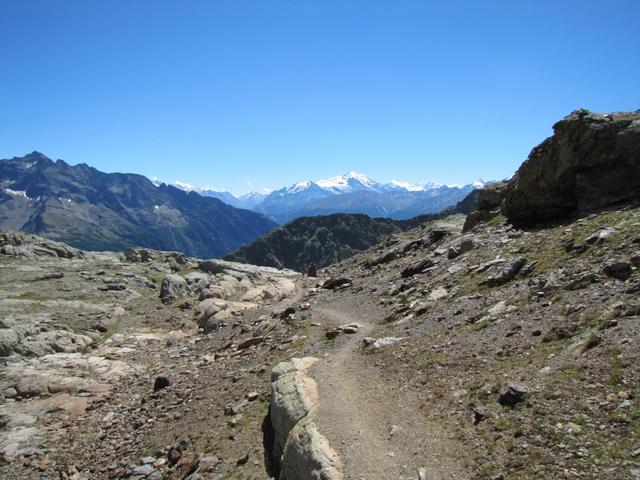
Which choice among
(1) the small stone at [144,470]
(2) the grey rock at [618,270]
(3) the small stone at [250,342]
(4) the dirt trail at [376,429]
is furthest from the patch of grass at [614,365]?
(3) the small stone at [250,342]

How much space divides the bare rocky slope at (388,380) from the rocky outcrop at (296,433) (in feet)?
0.24

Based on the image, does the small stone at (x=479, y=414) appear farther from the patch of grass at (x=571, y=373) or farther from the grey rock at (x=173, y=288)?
the grey rock at (x=173, y=288)

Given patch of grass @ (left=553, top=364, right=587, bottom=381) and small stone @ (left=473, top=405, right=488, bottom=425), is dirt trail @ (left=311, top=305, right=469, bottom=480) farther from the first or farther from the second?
patch of grass @ (left=553, top=364, right=587, bottom=381)

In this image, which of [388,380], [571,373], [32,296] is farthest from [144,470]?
[32,296]

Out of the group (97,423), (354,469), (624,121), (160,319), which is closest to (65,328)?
(160,319)

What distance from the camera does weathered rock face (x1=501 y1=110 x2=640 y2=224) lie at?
103 ft

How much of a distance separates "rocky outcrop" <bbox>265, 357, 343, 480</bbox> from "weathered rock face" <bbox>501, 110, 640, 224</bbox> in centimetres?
2398

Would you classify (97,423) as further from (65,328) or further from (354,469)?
(65,328)

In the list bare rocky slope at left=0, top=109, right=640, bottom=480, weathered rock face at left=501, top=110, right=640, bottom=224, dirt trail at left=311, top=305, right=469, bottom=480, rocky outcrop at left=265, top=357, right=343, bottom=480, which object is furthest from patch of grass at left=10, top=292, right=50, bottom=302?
weathered rock face at left=501, top=110, right=640, bottom=224

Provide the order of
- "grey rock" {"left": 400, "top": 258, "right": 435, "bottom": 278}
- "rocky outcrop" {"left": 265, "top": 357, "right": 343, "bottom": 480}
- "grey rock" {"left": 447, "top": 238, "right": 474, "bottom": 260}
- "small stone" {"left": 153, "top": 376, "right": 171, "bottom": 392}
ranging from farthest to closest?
"grey rock" {"left": 400, "top": 258, "right": 435, "bottom": 278} → "grey rock" {"left": 447, "top": 238, "right": 474, "bottom": 260} → "small stone" {"left": 153, "top": 376, "right": 171, "bottom": 392} → "rocky outcrop" {"left": 265, "top": 357, "right": 343, "bottom": 480}

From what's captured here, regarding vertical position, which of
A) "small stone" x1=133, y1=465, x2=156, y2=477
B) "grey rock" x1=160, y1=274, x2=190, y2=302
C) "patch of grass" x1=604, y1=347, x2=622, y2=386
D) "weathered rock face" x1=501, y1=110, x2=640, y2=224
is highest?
"weathered rock face" x1=501, y1=110, x2=640, y2=224

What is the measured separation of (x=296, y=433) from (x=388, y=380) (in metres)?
5.59

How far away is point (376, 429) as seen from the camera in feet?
52.4

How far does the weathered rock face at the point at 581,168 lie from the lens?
1232 inches
